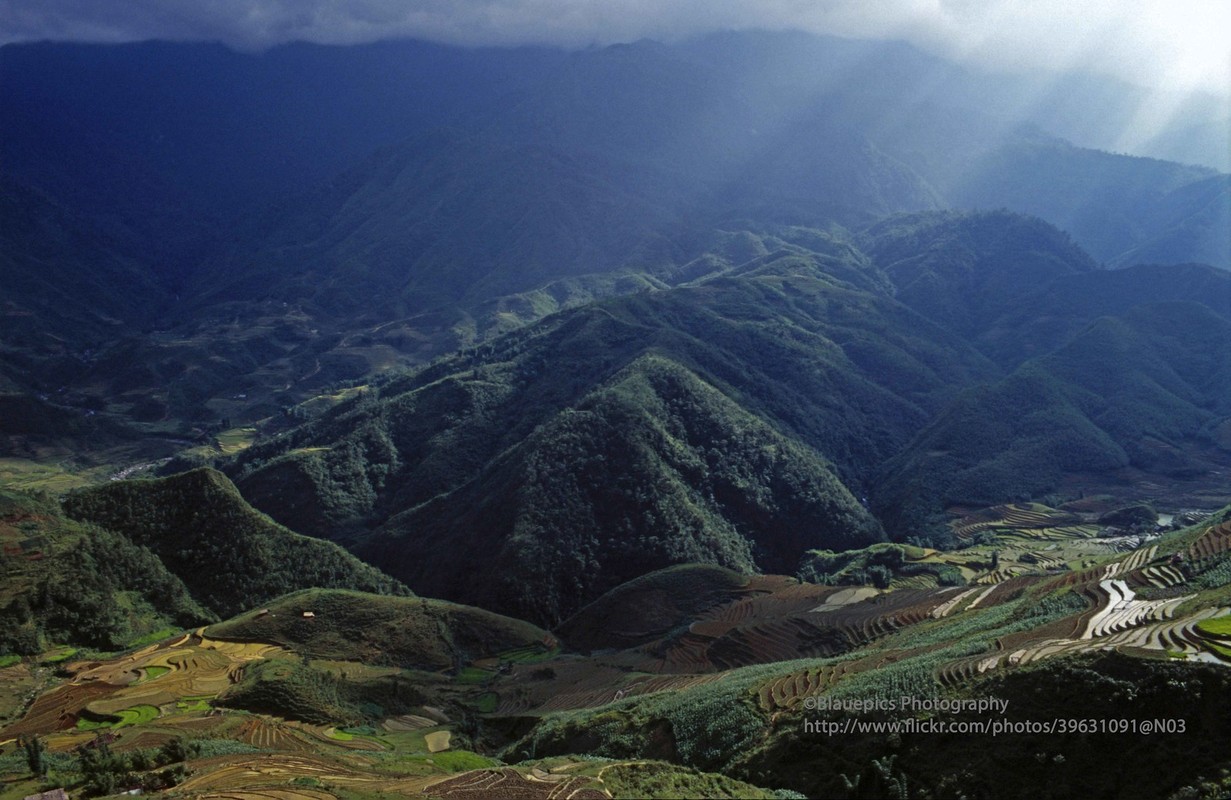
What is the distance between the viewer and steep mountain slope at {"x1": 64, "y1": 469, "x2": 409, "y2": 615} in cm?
9038

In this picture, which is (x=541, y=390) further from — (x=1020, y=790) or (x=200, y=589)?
(x=1020, y=790)

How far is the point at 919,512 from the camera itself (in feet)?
443

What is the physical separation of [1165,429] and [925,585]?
97074 mm

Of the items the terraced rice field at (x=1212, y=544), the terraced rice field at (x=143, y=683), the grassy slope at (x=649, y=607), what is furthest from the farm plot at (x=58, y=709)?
the terraced rice field at (x=1212, y=544)

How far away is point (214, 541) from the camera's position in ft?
305

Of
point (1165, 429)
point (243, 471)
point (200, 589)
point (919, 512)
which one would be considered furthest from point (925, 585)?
point (243, 471)

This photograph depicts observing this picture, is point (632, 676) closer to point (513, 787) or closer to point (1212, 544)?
point (513, 787)

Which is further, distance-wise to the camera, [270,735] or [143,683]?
[143,683]

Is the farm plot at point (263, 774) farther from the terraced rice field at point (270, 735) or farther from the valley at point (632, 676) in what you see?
the terraced rice field at point (270, 735)

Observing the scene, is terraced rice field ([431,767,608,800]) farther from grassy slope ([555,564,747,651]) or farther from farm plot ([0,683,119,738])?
grassy slope ([555,564,747,651])

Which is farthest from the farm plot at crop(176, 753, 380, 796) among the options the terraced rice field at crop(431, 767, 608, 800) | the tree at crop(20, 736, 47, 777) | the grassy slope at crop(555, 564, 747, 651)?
the grassy slope at crop(555, 564, 747, 651)

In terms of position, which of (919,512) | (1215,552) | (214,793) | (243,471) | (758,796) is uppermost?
(243,471)

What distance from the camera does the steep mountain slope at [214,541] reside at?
90.4 meters

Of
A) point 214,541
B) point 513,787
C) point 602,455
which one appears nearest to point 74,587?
point 214,541
